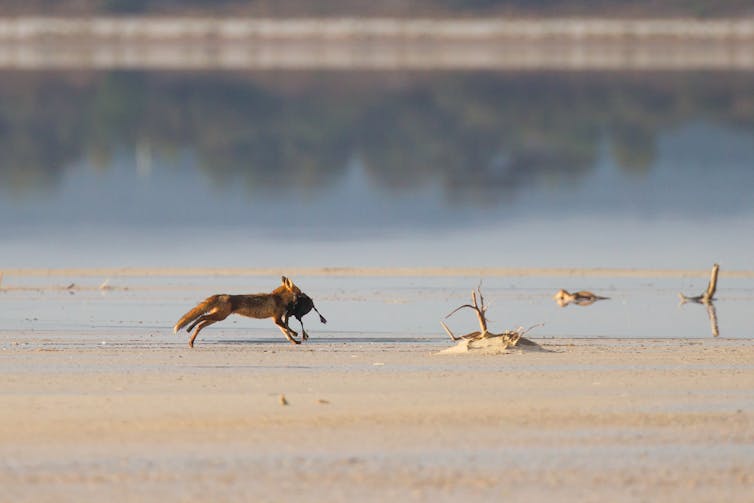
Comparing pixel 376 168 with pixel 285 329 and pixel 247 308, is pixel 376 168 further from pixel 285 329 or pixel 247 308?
pixel 285 329

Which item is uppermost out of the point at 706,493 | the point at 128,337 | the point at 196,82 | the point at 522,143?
the point at 196,82

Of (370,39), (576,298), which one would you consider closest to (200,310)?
(576,298)

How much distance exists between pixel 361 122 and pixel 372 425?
63.6 m

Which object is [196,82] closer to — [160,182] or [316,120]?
[316,120]

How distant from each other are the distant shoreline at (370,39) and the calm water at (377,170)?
2682 centimetres

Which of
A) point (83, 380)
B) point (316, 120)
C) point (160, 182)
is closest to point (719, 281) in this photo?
point (83, 380)

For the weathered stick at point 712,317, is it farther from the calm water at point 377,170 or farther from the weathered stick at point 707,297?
the calm water at point 377,170

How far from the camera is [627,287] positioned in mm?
19625

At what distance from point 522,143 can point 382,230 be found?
32233 mm

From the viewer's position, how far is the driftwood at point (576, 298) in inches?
699

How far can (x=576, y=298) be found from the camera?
18.0 meters

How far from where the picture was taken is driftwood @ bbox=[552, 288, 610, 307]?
17750mm

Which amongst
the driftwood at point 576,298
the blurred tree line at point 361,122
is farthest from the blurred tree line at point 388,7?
the driftwood at point 576,298

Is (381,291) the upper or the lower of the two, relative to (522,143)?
lower
